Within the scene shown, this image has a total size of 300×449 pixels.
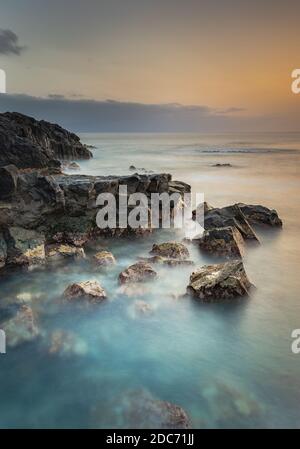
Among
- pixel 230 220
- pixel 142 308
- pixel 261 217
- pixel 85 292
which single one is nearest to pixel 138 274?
pixel 142 308

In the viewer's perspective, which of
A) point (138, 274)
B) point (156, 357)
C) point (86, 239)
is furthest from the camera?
point (86, 239)

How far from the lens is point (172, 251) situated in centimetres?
1442

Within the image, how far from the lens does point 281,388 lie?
7730 millimetres

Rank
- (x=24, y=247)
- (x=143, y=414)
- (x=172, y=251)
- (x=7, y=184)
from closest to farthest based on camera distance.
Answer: (x=143, y=414), (x=24, y=247), (x=172, y=251), (x=7, y=184)

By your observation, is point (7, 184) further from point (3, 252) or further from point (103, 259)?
point (103, 259)

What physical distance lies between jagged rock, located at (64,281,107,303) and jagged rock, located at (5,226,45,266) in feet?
8.94

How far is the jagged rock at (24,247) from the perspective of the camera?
13.1 m

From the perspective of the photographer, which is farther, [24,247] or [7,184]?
[7,184]

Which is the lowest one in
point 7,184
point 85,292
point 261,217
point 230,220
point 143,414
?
point 143,414

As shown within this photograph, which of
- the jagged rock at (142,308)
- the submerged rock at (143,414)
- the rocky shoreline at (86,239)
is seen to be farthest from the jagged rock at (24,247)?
the submerged rock at (143,414)

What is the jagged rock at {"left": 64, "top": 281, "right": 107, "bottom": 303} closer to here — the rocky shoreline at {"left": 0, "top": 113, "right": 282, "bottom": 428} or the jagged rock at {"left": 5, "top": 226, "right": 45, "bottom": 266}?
the rocky shoreline at {"left": 0, "top": 113, "right": 282, "bottom": 428}

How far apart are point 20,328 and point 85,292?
2037 millimetres

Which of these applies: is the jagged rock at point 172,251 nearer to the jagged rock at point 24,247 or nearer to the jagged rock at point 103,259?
the jagged rock at point 103,259

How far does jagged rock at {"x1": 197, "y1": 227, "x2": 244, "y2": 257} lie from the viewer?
14.5 m
